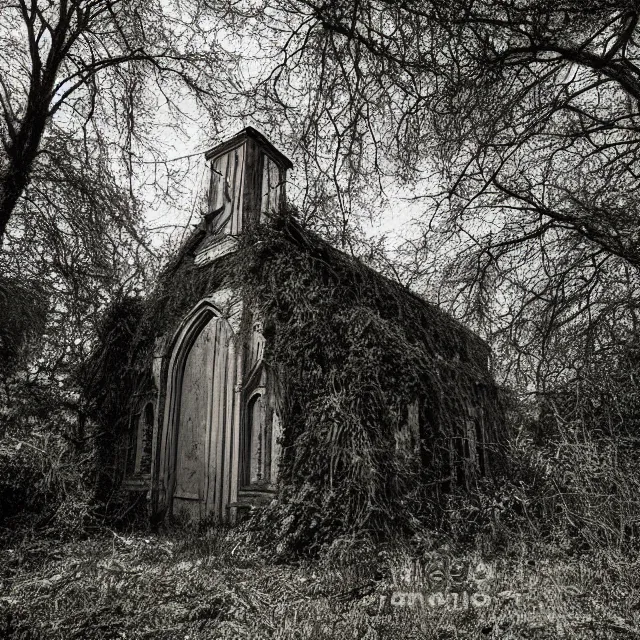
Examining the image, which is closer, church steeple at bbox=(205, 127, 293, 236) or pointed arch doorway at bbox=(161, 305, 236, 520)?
pointed arch doorway at bbox=(161, 305, 236, 520)

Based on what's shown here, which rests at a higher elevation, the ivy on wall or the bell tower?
the bell tower

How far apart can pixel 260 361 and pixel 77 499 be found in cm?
315

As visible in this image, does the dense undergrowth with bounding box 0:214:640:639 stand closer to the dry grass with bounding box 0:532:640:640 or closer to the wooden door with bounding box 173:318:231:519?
the dry grass with bounding box 0:532:640:640

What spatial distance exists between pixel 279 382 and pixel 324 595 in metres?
2.96

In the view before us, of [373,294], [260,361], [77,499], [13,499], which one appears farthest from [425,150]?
[13,499]

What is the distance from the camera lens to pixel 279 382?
22.9 feet

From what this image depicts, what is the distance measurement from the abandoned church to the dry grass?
84 centimetres

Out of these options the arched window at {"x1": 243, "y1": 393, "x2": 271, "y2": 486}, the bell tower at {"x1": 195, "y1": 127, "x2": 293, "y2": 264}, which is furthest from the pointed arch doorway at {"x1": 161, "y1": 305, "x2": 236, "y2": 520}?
the bell tower at {"x1": 195, "y1": 127, "x2": 293, "y2": 264}

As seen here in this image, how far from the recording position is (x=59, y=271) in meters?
9.28

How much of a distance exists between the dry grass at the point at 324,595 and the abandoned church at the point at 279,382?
0.84 metres

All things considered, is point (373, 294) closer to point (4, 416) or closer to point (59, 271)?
point (59, 271)

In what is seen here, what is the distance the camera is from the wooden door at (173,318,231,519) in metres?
7.73

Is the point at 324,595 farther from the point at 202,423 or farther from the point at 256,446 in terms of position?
the point at 202,423

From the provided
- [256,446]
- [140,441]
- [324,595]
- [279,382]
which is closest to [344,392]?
[279,382]
